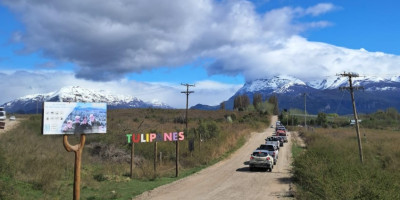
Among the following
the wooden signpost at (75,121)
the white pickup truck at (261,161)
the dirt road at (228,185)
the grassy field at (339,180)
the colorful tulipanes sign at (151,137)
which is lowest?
the dirt road at (228,185)

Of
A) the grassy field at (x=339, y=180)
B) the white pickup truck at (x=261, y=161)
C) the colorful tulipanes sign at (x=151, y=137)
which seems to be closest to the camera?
the grassy field at (x=339, y=180)

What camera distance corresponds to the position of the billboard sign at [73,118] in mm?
12211

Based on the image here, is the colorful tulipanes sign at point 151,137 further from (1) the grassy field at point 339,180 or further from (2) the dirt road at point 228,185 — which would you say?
(1) the grassy field at point 339,180

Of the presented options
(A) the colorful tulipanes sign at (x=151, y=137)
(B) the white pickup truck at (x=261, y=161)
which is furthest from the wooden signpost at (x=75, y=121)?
(B) the white pickup truck at (x=261, y=161)

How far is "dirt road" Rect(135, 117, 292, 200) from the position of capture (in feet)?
54.5

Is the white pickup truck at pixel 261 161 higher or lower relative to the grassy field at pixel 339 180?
lower

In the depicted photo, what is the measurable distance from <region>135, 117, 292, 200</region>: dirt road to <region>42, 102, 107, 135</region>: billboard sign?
453 cm

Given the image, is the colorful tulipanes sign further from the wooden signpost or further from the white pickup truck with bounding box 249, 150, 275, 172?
the white pickup truck with bounding box 249, 150, 275, 172

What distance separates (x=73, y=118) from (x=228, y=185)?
34.1 ft

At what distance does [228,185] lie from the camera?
1980 centimetres

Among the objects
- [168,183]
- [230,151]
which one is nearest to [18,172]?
[168,183]

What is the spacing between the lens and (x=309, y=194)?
12742mm

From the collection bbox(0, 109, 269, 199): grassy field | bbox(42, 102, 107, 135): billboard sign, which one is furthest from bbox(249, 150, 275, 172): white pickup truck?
bbox(42, 102, 107, 135): billboard sign

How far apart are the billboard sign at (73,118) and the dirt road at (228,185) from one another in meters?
4.53
